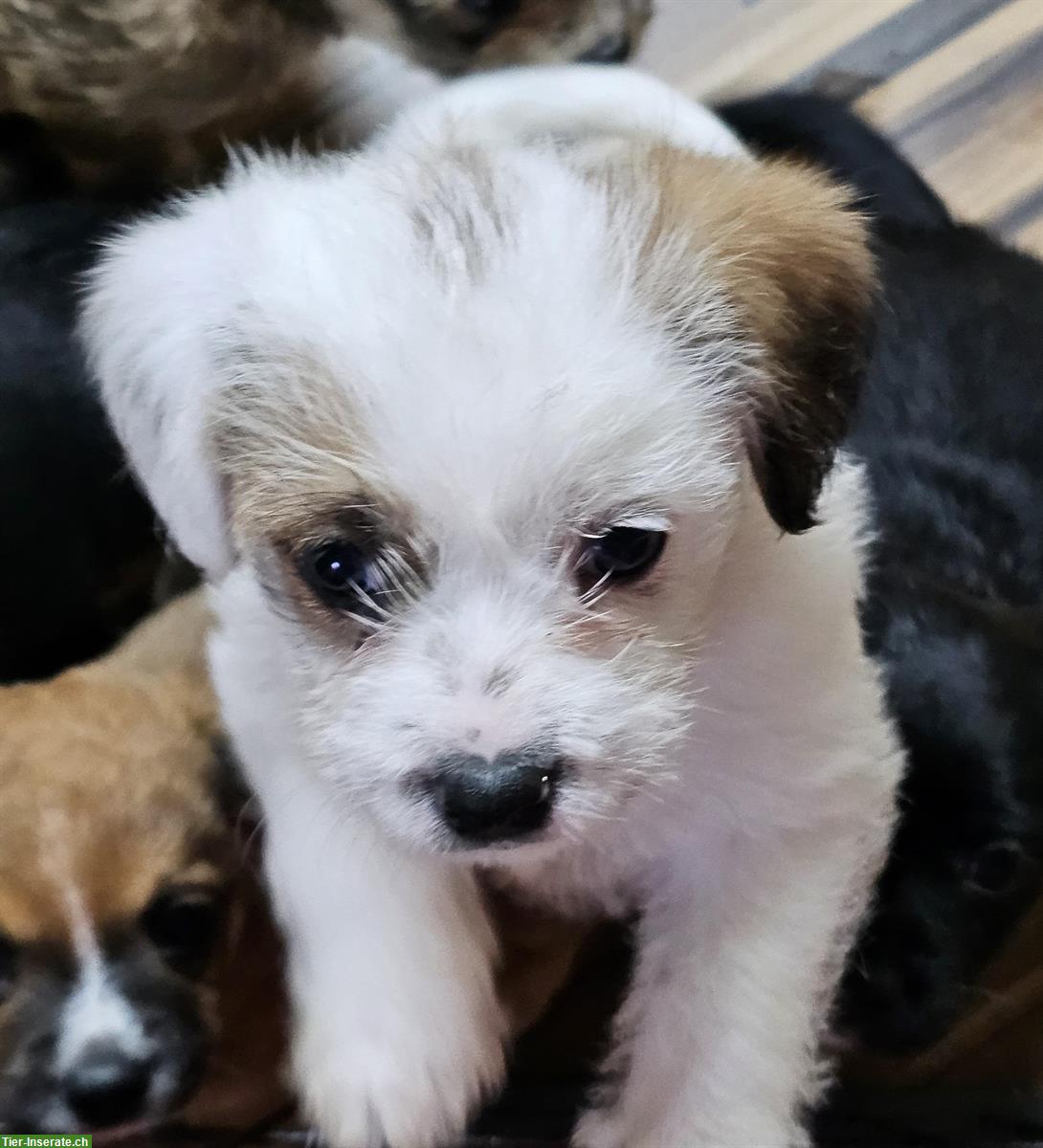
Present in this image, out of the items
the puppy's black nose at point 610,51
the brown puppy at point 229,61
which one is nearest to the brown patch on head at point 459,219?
the brown puppy at point 229,61

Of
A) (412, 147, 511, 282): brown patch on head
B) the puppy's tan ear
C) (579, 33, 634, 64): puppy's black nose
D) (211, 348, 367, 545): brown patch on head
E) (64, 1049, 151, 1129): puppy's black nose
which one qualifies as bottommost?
(64, 1049, 151, 1129): puppy's black nose

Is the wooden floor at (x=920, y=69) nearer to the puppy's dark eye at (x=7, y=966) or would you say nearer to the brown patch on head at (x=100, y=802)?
the brown patch on head at (x=100, y=802)

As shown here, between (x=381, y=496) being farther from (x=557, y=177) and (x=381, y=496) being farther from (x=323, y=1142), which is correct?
(x=323, y=1142)

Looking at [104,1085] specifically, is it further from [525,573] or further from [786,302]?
[786,302]

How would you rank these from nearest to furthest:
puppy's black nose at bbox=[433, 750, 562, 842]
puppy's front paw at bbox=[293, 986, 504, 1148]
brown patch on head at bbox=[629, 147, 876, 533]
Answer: puppy's black nose at bbox=[433, 750, 562, 842]
brown patch on head at bbox=[629, 147, 876, 533]
puppy's front paw at bbox=[293, 986, 504, 1148]

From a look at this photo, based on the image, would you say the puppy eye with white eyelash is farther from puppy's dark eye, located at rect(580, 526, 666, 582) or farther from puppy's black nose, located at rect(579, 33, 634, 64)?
puppy's black nose, located at rect(579, 33, 634, 64)

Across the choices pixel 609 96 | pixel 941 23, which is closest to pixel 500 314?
pixel 609 96

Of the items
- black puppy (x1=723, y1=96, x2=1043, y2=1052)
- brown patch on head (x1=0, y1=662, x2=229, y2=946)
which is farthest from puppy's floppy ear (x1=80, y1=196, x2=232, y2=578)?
black puppy (x1=723, y1=96, x2=1043, y2=1052)
